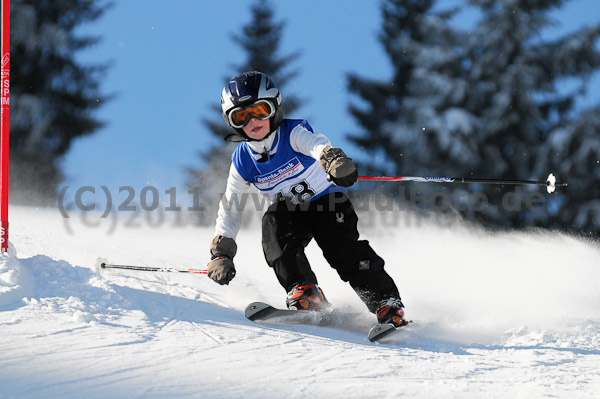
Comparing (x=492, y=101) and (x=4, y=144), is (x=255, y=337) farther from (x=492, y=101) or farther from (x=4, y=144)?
(x=492, y=101)

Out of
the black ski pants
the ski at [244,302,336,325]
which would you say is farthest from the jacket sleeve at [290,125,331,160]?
the ski at [244,302,336,325]

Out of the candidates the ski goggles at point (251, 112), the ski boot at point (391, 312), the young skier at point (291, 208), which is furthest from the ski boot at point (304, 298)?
the ski goggles at point (251, 112)

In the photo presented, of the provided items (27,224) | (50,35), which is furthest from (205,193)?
(27,224)

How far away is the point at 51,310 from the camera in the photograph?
336 cm

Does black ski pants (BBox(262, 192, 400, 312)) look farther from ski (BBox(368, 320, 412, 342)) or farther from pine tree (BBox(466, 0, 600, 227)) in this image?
pine tree (BBox(466, 0, 600, 227))

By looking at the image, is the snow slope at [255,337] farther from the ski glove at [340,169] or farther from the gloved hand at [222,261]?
the ski glove at [340,169]

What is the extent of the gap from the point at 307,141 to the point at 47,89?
14.6 meters

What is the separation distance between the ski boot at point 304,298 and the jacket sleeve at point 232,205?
0.62m

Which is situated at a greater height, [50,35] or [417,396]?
[50,35]

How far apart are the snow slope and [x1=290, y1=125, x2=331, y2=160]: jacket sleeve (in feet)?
3.65

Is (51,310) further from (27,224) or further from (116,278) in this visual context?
(27,224)

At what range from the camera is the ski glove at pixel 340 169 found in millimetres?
3256

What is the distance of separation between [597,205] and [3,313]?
43.2 feet

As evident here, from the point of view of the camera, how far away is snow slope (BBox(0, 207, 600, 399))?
2.34 meters
